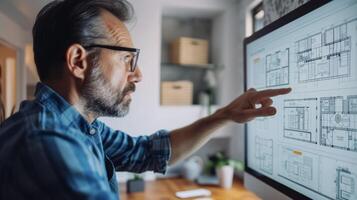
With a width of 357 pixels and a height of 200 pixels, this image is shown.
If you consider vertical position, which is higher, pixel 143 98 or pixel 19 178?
pixel 143 98

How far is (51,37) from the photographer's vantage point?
0.73m

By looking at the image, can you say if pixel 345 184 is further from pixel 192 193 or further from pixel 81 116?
pixel 192 193

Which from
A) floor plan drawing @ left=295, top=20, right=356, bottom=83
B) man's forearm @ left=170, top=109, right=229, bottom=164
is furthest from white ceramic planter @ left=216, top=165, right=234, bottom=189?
floor plan drawing @ left=295, top=20, right=356, bottom=83

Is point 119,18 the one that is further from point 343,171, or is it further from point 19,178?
point 343,171

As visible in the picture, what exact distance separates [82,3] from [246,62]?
1.96 ft

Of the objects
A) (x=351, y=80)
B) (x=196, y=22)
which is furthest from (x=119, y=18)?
(x=196, y=22)

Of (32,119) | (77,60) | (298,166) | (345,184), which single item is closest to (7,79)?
(77,60)

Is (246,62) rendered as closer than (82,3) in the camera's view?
No

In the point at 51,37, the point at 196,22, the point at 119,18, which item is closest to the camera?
the point at 51,37

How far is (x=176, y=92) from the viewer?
5.74ft

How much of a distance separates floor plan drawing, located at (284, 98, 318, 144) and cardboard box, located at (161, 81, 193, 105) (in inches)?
40.9

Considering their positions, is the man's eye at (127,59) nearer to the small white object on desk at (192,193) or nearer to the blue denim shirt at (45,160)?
the blue denim shirt at (45,160)

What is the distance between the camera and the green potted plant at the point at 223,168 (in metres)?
1.53

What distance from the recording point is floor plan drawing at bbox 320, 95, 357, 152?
549mm
